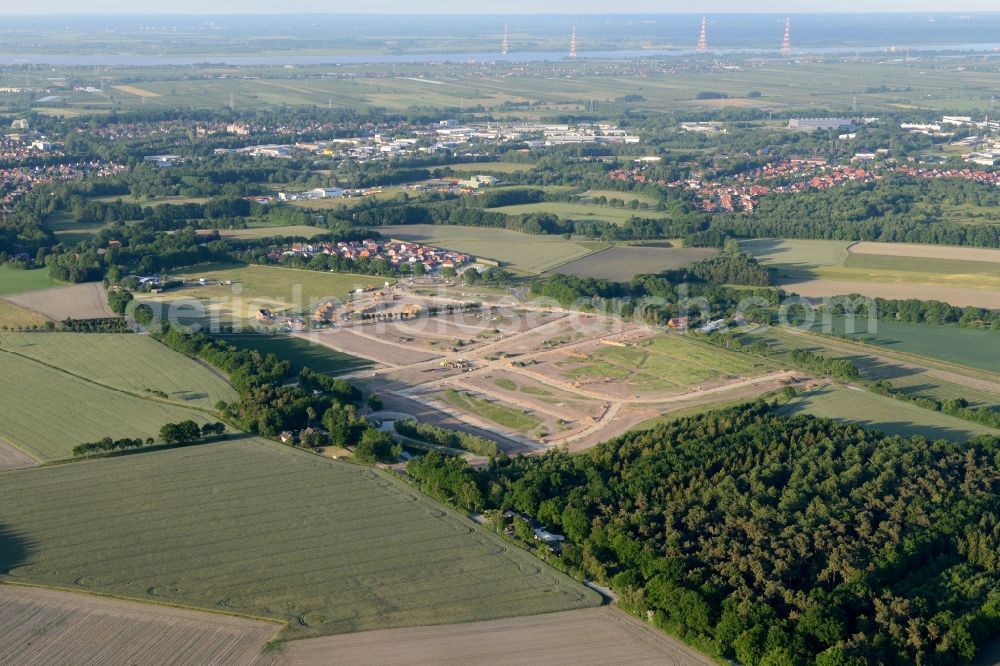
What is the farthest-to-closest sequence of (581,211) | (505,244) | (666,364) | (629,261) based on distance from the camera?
(581,211)
(505,244)
(629,261)
(666,364)

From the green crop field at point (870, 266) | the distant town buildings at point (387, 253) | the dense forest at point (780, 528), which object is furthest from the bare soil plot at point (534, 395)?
the green crop field at point (870, 266)

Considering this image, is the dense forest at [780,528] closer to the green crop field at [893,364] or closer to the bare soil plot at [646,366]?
the bare soil plot at [646,366]

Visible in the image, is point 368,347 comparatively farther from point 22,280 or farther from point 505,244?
point 505,244

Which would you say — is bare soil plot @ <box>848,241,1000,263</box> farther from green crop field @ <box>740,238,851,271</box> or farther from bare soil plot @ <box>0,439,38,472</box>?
bare soil plot @ <box>0,439,38,472</box>

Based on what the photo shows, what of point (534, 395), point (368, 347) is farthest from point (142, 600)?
point (368, 347)

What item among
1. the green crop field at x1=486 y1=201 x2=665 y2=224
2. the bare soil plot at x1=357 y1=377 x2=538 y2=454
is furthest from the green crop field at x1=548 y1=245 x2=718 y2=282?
the bare soil plot at x1=357 y1=377 x2=538 y2=454

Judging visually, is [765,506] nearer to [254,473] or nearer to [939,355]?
[254,473]
